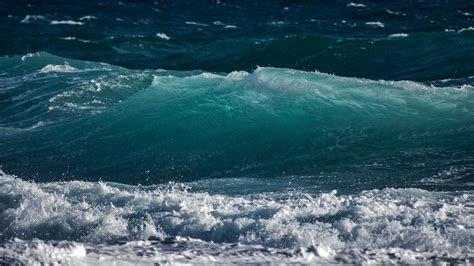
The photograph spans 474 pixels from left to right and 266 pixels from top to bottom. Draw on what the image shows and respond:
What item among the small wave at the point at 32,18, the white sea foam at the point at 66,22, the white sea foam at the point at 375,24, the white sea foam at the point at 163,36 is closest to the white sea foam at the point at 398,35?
the white sea foam at the point at 375,24

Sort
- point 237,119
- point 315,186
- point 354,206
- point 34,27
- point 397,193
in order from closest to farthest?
point 354,206 < point 397,193 < point 315,186 < point 237,119 < point 34,27

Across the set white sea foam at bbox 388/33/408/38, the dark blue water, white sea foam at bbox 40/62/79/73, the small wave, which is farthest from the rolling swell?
the small wave

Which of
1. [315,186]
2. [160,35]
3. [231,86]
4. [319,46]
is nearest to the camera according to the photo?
[315,186]

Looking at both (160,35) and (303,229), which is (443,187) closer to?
(303,229)

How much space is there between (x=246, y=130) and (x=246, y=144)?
52 cm

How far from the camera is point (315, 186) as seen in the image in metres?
6.48

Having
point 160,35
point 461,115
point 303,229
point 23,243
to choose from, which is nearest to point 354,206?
point 303,229

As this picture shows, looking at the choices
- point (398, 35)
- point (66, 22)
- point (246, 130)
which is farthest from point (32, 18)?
point (246, 130)

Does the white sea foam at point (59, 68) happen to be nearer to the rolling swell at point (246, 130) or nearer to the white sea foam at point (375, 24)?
the rolling swell at point (246, 130)

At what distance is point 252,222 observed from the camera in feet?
16.5

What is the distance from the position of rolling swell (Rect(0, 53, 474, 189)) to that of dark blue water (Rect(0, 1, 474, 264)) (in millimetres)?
35

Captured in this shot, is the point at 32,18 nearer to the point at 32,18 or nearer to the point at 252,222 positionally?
the point at 32,18

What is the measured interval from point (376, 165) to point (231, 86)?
3.98 meters

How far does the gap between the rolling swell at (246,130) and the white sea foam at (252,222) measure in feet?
3.53
